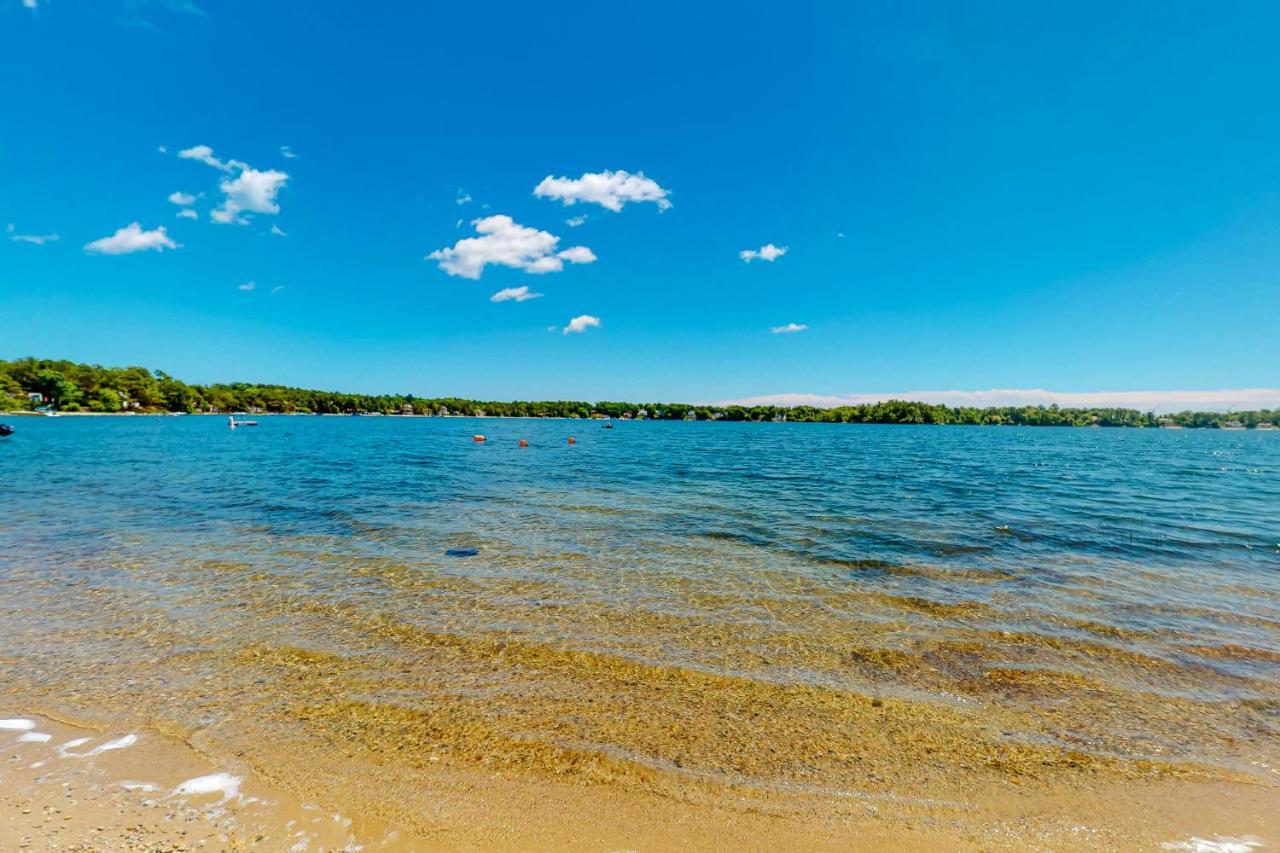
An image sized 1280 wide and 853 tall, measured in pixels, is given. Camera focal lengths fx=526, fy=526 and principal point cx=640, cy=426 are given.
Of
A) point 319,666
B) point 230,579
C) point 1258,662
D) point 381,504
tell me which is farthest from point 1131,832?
point 381,504

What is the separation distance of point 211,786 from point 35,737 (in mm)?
2542

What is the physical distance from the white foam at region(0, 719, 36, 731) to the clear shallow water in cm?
44

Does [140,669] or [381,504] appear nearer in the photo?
[140,669]

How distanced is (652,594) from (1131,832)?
777 centimetres

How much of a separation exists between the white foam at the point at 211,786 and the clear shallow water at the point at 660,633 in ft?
2.01

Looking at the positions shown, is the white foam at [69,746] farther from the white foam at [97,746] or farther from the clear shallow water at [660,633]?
the clear shallow water at [660,633]

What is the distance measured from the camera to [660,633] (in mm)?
9289

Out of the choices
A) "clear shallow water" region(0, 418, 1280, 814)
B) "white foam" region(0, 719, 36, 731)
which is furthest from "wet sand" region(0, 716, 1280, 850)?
"white foam" region(0, 719, 36, 731)

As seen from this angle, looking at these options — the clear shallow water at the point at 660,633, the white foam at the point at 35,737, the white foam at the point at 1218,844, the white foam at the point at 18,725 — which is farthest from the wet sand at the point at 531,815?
the white foam at the point at 18,725

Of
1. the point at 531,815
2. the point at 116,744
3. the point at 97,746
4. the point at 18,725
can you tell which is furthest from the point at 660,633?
the point at 18,725

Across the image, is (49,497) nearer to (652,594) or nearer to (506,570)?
(506,570)

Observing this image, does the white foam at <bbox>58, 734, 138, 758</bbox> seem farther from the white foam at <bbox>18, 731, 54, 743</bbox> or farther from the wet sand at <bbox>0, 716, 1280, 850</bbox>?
the white foam at <bbox>18, 731, 54, 743</bbox>

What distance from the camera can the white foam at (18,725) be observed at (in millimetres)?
5867

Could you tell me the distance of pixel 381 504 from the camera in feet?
73.3
